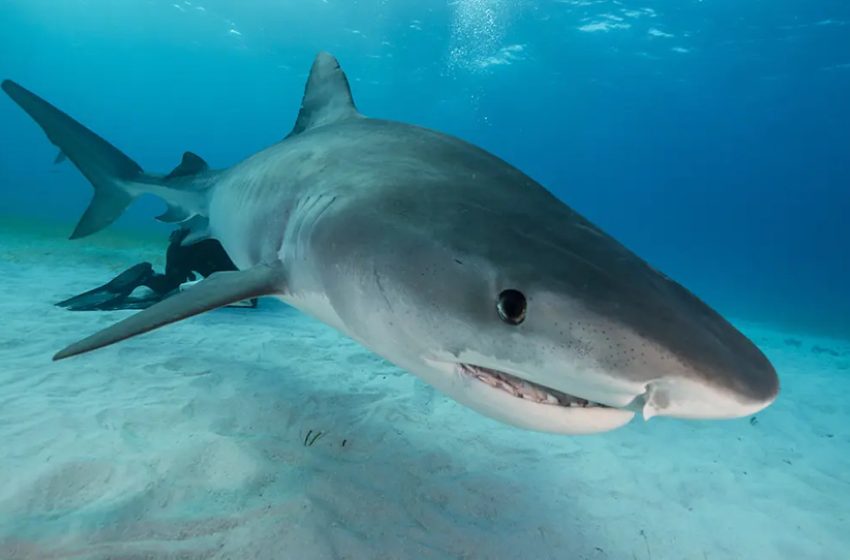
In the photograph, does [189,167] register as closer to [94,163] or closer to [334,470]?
[94,163]

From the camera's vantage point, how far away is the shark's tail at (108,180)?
5.25 meters

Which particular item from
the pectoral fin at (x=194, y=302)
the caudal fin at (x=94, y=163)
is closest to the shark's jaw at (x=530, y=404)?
the pectoral fin at (x=194, y=302)

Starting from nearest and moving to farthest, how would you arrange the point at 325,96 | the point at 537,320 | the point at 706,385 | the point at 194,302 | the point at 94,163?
the point at 706,385 < the point at 537,320 < the point at 194,302 < the point at 325,96 < the point at 94,163

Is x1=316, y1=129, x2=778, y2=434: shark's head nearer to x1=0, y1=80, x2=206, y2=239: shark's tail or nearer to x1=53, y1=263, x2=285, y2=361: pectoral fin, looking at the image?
x1=53, y1=263, x2=285, y2=361: pectoral fin

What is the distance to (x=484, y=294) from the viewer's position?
149 cm

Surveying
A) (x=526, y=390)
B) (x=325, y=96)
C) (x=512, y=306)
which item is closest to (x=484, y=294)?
(x=512, y=306)

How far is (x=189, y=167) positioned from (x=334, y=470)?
14.9ft

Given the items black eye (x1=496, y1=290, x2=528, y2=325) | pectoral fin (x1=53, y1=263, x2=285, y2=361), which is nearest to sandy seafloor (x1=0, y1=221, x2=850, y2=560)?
pectoral fin (x1=53, y1=263, x2=285, y2=361)

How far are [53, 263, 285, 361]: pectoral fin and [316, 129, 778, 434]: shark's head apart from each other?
76 centimetres

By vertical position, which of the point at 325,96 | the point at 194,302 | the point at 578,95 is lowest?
the point at 194,302

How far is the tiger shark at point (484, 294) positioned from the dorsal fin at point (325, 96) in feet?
4.26

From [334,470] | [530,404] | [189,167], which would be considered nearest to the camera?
[530,404]

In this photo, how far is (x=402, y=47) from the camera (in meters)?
38.8

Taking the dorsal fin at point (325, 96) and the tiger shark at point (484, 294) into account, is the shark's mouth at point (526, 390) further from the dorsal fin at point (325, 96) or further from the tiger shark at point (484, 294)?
the dorsal fin at point (325, 96)
